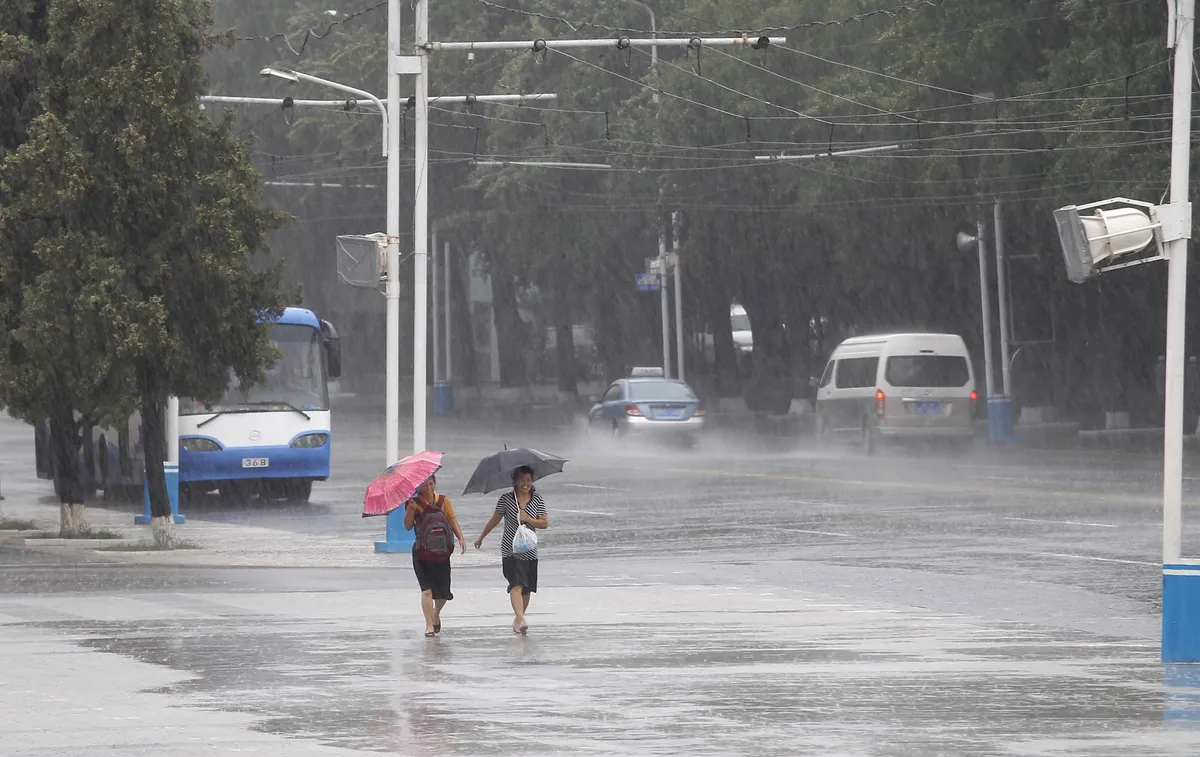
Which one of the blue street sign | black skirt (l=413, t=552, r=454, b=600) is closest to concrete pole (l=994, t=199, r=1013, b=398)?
the blue street sign

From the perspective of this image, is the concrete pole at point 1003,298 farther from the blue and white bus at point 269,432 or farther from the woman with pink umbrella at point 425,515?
the woman with pink umbrella at point 425,515

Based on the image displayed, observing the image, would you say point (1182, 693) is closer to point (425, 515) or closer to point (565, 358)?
point (425, 515)

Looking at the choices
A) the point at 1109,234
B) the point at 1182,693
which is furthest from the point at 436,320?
the point at 1182,693

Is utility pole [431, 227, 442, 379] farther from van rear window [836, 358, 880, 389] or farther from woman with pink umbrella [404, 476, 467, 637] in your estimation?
woman with pink umbrella [404, 476, 467, 637]

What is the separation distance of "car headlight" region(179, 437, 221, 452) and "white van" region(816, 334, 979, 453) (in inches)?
570

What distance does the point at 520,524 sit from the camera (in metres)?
14.8

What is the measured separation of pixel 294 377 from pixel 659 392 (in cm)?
1284

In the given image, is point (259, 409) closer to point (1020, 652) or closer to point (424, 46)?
point (424, 46)

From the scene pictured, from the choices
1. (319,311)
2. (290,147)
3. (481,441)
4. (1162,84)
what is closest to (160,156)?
(1162,84)

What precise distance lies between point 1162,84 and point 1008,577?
22973 mm

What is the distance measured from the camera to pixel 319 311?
82688 millimetres

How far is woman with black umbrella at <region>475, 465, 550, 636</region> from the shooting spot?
1447cm

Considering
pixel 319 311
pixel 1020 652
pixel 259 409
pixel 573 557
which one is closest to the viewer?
pixel 1020 652

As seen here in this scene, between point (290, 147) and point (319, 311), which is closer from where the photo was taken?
point (290, 147)
